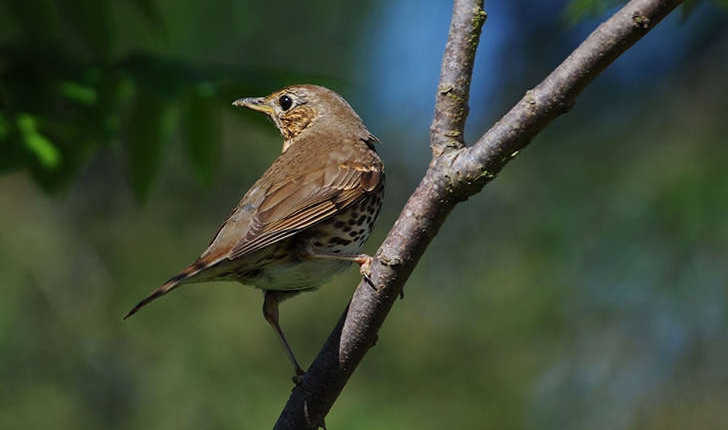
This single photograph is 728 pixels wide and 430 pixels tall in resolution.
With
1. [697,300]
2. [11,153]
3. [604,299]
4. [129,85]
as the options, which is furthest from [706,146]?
[11,153]

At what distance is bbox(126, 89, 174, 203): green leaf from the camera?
13.7ft

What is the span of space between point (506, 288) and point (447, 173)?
7.18 m

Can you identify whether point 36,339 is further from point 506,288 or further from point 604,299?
point 604,299

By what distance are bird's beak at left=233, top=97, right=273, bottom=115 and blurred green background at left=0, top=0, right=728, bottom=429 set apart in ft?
6.47

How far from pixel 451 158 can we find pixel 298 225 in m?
1.30

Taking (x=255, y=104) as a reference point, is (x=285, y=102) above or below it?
above

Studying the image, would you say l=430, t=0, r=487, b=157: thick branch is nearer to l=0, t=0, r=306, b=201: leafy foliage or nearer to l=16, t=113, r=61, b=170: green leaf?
l=0, t=0, r=306, b=201: leafy foliage

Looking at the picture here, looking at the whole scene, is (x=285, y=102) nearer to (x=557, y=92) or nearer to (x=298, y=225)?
(x=298, y=225)

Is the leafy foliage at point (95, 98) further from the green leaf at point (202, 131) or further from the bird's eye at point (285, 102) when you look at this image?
the bird's eye at point (285, 102)

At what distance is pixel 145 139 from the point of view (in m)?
4.23

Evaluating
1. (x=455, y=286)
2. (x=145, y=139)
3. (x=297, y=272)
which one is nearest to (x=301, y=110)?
(x=145, y=139)

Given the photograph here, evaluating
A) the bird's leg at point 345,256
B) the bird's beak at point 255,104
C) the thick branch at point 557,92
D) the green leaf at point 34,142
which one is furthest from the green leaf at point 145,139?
the thick branch at point 557,92

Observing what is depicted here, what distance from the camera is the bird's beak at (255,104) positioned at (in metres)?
4.44

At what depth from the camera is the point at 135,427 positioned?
8.44 m
